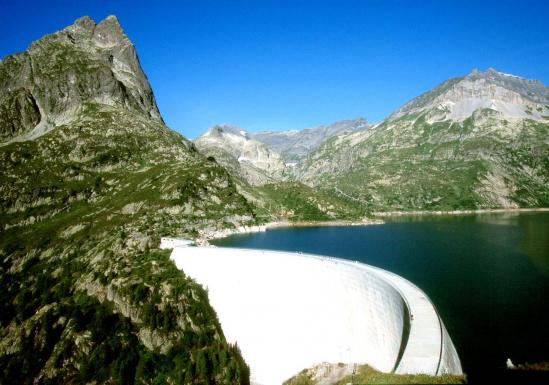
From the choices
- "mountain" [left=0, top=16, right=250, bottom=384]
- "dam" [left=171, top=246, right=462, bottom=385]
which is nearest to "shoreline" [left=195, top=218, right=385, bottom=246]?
"mountain" [left=0, top=16, right=250, bottom=384]

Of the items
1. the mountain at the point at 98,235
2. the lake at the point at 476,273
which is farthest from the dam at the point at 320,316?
the mountain at the point at 98,235

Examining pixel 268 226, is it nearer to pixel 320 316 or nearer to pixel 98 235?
pixel 98 235

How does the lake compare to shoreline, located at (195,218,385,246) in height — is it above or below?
below

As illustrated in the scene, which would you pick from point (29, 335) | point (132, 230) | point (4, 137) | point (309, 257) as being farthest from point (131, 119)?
point (309, 257)

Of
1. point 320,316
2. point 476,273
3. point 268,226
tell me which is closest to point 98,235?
point 320,316

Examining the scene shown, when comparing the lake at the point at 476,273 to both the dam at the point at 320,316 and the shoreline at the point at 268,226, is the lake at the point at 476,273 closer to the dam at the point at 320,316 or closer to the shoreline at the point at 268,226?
the shoreline at the point at 268,226

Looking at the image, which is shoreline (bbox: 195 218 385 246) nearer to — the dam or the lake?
the lake
